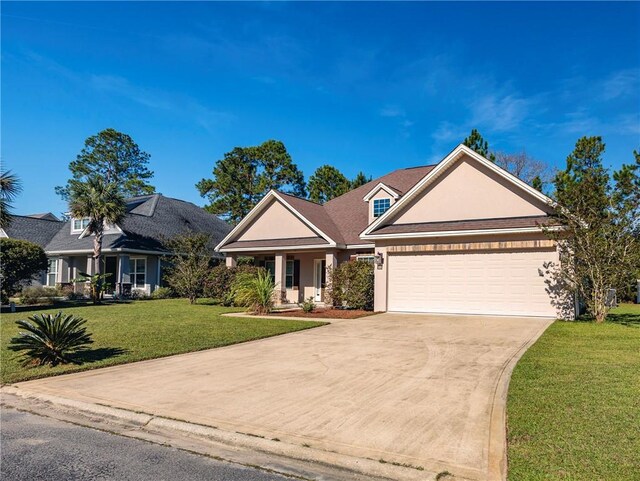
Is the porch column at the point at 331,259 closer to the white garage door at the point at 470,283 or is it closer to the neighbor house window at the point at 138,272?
the white garage door at the point at 470,283

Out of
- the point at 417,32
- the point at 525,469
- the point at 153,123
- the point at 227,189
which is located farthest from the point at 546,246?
the point at 227,189

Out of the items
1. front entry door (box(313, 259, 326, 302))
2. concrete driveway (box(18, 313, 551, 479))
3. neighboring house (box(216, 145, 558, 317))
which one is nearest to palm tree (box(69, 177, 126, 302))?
neighboring house (box(216, 145, 558, 317))

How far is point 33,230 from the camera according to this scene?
3434 centimetres

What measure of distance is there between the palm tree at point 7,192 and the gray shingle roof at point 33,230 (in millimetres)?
14958

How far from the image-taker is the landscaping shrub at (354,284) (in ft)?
62.4

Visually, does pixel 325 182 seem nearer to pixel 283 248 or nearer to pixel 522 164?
pixel 522 164

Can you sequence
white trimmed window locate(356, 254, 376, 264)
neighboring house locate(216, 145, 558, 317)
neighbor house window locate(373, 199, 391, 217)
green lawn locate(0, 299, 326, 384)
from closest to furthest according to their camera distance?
green lawn locate(0, 299, 326, 384) → neighboring house locate(216, 145, 558, 317) → white trimmed window locate(356, 254, 376, 264) → neighbor house window locate(373, 199, 391, 217)

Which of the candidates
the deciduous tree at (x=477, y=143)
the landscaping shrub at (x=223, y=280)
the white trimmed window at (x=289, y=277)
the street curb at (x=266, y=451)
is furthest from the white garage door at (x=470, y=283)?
the street curb at (x=266, y=451)

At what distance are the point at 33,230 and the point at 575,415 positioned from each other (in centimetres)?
3869

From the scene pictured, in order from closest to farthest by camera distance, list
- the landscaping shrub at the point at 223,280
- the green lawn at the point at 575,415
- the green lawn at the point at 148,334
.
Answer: the green lawn at the point at 575,415 → the green lawn at the point at 148,334 → the landscaping shrub at the point at 223,280

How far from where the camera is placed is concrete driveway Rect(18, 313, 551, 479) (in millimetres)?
4641

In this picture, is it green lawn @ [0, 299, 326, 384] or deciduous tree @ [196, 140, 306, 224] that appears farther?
deciduous tree @ [196, 140, 306, 224]

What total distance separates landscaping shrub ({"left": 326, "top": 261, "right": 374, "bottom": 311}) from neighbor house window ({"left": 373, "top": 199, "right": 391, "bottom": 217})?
385 centimetres

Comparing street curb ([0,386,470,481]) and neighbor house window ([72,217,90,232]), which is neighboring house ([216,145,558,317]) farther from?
neighbor house window ([72,217,90,232])
